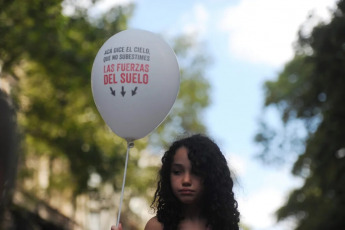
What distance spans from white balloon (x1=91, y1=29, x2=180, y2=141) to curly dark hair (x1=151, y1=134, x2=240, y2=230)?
17.5 inches

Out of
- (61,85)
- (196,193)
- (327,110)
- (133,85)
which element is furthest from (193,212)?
(61,85)

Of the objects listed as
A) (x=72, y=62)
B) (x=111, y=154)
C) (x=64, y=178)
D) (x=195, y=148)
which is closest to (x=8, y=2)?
(x=72, y=62)

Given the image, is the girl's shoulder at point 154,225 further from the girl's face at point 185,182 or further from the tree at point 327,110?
the tree at point 327,110

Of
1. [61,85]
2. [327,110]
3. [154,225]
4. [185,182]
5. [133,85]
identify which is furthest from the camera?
[61,85]

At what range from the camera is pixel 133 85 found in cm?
330

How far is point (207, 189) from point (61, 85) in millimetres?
10401

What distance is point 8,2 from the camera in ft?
28.4

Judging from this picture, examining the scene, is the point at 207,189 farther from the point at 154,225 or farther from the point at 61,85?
the point at 61,85

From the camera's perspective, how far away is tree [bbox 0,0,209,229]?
10641mm

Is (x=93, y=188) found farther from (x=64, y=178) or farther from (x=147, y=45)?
(x=147, y=45)

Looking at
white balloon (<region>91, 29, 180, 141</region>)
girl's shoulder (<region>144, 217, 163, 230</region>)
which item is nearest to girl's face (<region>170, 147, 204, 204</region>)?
girl's shoulder (<region>144, 217, 163, 230</region>)

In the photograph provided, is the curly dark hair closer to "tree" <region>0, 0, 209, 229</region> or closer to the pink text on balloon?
the pink text on balloon

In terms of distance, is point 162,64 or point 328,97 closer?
point 162,64

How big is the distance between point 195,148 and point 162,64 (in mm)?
757
